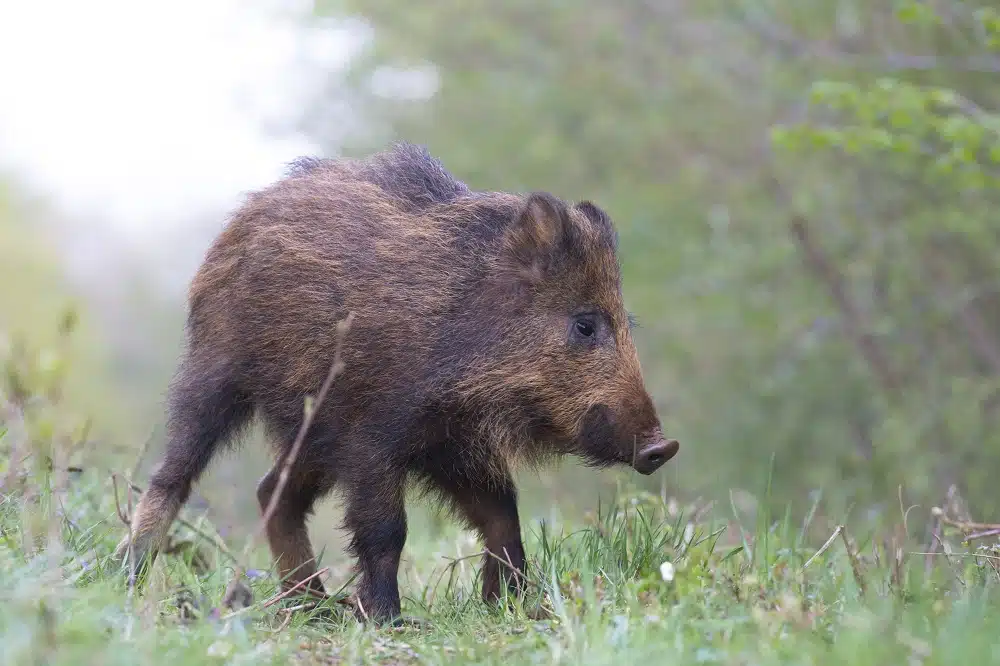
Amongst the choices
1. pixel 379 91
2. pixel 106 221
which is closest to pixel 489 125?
pixel 379 91

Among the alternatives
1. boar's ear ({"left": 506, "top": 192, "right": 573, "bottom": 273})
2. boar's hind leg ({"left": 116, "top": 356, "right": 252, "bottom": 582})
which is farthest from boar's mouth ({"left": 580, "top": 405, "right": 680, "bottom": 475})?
boar's hind leg ({"left": 116, "top": 356, "right": 252, "bottom": 582})

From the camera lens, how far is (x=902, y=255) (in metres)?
12.6

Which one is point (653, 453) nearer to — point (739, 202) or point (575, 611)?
point (575, 611)

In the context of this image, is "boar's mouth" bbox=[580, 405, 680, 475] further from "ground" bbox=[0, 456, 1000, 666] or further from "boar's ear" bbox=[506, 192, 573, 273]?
"boar's ear" bbox=[506, 192, 573, 273]

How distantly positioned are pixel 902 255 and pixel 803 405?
2.81 m

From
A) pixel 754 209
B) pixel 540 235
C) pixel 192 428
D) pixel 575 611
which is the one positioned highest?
pixel 754 209

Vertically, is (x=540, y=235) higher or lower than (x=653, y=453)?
higher

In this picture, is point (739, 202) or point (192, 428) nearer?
point (192, 428)

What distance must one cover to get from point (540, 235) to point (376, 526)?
1438 mm

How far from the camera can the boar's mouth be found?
4.73m

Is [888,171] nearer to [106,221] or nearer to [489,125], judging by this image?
[489,125]

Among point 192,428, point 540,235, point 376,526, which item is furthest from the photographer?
point 192,428

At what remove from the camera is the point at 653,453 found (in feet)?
15.5

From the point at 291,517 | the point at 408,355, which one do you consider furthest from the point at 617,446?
the point at 291,517
